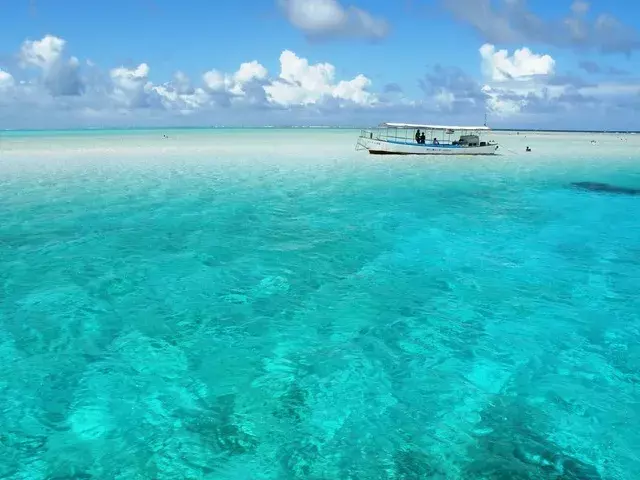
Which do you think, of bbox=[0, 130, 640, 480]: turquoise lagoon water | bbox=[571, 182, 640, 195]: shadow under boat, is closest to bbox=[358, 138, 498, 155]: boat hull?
bbox=[571, 182, 640, 195]: shadow under boat

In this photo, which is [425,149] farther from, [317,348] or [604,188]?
[317,348]

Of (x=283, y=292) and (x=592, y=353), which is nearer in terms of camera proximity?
(x=592, y=353)

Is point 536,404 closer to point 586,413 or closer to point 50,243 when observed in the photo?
point 586,413

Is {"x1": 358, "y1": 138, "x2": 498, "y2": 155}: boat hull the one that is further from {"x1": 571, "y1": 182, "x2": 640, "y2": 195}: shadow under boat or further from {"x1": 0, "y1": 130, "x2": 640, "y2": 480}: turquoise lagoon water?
{"x1": 0, "y1": 130, "x2": 640, "y2": 480}: turquoise lagoon water

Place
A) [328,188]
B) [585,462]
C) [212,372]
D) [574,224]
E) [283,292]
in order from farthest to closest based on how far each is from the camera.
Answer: [328,188]
[574,224]
[283,292]
[212,372]
[585,462]

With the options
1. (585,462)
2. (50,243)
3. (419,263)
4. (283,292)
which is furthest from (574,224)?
(50,243)

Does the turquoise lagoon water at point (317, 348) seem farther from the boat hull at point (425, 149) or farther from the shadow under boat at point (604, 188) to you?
the boat hull at point (425, 149)
